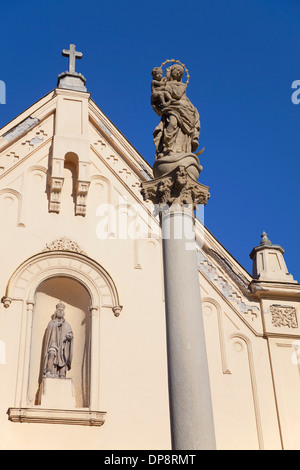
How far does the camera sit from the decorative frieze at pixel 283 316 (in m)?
14.4

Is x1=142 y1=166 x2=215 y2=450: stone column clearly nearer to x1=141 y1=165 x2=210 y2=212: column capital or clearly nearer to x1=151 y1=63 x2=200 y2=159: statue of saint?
x1=141 y1=165 x2=210 y2=212: column capital

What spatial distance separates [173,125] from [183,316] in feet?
9.64

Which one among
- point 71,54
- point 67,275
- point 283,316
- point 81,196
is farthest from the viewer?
point 71,54

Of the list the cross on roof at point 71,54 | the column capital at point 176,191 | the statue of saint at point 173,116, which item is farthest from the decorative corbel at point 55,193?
the column capital at point 176,191

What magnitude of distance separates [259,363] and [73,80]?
7.78m

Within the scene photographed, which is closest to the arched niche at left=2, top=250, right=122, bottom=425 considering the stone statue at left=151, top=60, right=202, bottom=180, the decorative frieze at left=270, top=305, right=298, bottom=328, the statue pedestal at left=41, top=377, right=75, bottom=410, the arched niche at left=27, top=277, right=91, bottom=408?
the arched niche at left=27, top=277, right=91, bottom=408

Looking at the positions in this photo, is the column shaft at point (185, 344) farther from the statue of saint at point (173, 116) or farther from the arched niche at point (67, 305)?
the arched niche at point (67, 305)

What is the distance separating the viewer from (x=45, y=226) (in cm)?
1416

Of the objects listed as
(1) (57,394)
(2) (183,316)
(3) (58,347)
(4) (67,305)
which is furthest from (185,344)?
(4) (67,305)

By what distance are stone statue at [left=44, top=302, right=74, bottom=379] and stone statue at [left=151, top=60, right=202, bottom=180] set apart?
4.71 metres

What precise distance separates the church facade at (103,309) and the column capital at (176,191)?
4.50 m

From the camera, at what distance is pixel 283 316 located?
14492 millimetres

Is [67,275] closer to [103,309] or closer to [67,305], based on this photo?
[67,305]

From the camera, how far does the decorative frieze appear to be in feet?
47.2
